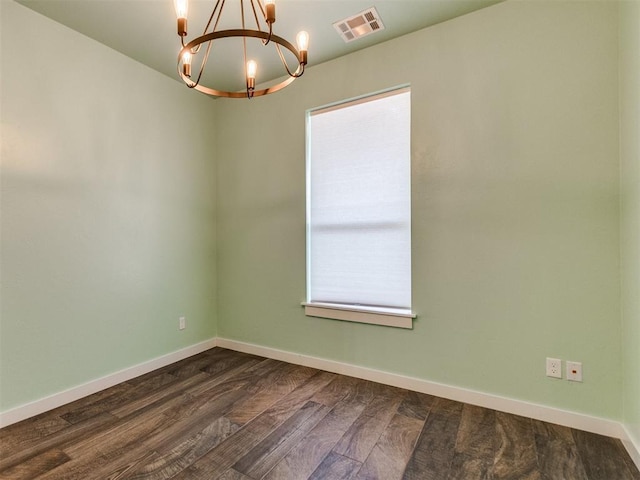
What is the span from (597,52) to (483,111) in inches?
25.7

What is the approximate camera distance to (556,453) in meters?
1.70

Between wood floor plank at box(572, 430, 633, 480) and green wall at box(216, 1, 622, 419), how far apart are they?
147 mm

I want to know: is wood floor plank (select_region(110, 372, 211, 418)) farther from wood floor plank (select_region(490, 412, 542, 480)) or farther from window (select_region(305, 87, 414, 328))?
wood floor plank (select_region(490, 412, 542, 480))

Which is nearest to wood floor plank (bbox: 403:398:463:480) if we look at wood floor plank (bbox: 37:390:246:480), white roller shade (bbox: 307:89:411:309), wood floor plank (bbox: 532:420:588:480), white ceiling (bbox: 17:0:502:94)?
wood floor plank (bbox: 532:420:588:480)

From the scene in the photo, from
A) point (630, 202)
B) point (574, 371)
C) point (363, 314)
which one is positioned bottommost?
point (574, 371)

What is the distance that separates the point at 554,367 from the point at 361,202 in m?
1.76

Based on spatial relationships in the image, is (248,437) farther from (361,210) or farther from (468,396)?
(361,210)

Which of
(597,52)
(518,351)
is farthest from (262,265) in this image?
(597,52)

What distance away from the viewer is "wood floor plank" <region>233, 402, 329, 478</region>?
1622 mm

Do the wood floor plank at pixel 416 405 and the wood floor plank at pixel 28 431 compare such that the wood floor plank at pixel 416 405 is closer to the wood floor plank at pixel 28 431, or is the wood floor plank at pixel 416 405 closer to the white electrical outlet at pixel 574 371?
the white electrical outlet at pixel 574 371

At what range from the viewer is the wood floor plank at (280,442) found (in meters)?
1.62

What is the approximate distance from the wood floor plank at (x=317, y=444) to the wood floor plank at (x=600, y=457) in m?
1.25

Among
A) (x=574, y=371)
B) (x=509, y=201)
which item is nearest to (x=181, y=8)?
(x=509, y=201)

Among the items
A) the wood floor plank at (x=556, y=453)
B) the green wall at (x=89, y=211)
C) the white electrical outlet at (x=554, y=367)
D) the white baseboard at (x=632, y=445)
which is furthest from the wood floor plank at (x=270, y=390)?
the white baseboard at (x=632, y=445)
